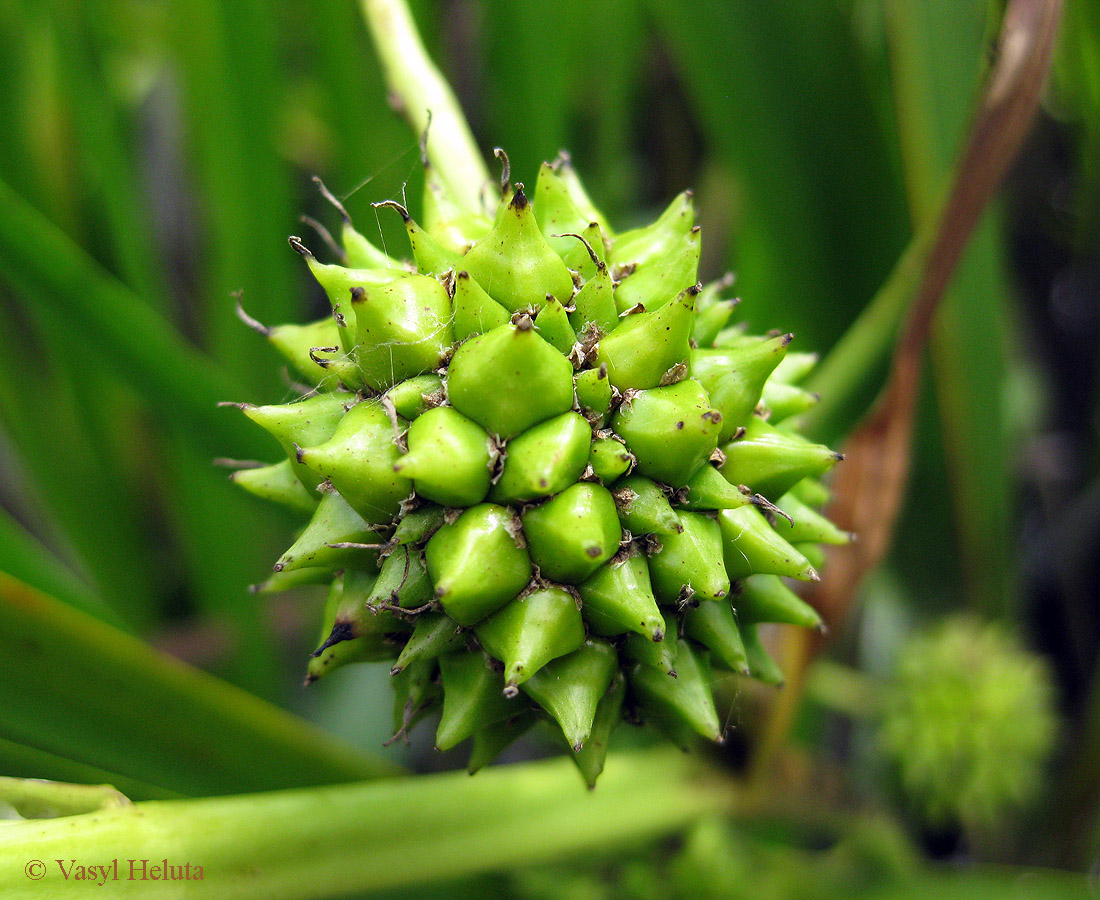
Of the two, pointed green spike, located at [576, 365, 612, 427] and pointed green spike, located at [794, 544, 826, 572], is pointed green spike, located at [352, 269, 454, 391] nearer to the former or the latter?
pointed green spike, located at [576, 365, 612, 427]

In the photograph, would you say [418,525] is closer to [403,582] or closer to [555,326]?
[403,582]

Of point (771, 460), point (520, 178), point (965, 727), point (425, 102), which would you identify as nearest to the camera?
point (771, 460)

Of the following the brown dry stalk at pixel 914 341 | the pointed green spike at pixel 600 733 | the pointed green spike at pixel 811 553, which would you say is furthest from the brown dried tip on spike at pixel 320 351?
the brown dry stalk at pixel 914 341

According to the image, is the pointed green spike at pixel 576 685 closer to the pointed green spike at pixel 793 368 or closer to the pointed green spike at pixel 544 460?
the pointed green spike at pixel 544 460

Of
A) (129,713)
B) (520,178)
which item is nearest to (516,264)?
(129,713)

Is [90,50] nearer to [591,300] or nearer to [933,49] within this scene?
[591,300]

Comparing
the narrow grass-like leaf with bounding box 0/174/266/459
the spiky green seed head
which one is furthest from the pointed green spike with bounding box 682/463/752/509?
the spiky green seed head
